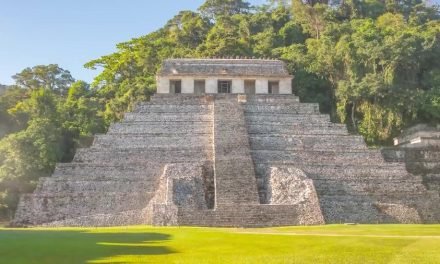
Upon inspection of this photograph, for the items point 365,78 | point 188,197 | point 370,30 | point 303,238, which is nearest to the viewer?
point 303,238

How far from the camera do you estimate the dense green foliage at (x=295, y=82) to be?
30.6m

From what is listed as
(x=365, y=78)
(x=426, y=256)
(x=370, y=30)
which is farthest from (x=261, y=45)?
(x=426, y=256)

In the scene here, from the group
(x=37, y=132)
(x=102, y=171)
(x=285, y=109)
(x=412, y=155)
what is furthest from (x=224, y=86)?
(x=102, y=171)

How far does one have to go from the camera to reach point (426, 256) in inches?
391

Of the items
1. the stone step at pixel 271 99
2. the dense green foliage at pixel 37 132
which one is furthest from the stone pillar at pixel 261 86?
the dense green foliage at pixel 37 132

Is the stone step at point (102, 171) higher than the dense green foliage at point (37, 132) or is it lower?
Answer: lower

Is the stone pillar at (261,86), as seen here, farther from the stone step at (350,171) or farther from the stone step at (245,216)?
the stone step at (245,216)

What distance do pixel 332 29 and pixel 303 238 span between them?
32.2m

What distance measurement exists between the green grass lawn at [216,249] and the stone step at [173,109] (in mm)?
15450

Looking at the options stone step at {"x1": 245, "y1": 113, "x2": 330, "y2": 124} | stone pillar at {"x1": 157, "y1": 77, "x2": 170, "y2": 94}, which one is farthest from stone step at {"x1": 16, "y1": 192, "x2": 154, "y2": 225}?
stone pillar at {"x1": 157, "y1": 77, "x2": 170, "y2": 94}

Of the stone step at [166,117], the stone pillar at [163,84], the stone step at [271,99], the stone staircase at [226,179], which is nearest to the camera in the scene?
the stone staircase at [226,179]

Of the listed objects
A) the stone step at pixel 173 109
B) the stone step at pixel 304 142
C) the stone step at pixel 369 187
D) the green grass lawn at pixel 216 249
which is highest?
the stone step at pixel 173 109

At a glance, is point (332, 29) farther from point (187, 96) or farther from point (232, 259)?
point (232, 259)

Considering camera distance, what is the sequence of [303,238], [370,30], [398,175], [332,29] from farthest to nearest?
[332,29] → [370,30] → [398,175] → [303,238]
